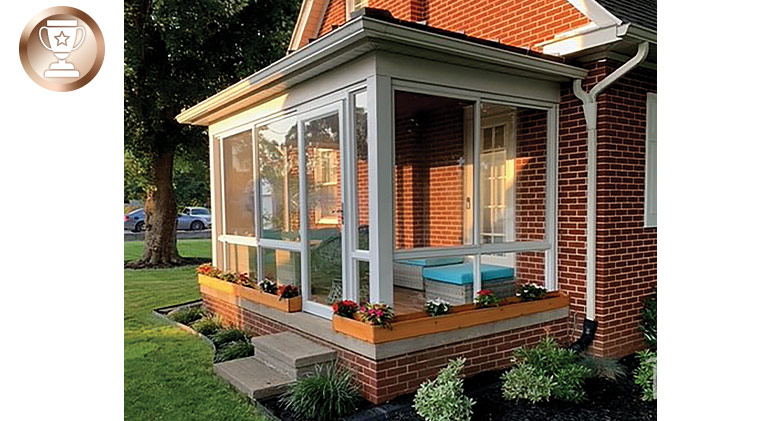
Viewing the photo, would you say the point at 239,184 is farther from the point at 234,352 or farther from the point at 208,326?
the point at 234,352

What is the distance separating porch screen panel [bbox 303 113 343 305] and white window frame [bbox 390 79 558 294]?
2.45 feet

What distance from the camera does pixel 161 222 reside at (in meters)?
14.0

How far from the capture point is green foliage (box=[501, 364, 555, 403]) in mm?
3992

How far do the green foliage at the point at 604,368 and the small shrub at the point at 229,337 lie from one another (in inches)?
145

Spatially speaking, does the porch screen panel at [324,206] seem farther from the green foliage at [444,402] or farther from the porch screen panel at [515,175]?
the porch screen panel at [515,175]

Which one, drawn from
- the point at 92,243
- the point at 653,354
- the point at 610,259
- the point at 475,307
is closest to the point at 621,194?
the point at 610,259

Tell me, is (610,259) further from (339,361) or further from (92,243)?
(92,243)

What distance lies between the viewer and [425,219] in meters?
5.35

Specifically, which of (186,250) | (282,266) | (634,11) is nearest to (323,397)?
(282,266)

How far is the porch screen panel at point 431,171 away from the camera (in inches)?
190

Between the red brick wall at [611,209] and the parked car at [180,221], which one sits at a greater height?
the red brick wall at [611,209]

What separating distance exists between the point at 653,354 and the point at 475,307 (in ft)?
5.42

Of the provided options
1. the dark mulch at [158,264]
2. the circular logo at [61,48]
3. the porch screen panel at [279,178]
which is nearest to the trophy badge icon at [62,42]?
the circular logo at [61,48]

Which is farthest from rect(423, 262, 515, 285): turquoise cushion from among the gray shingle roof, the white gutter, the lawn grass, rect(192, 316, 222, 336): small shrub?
the lawn grass
